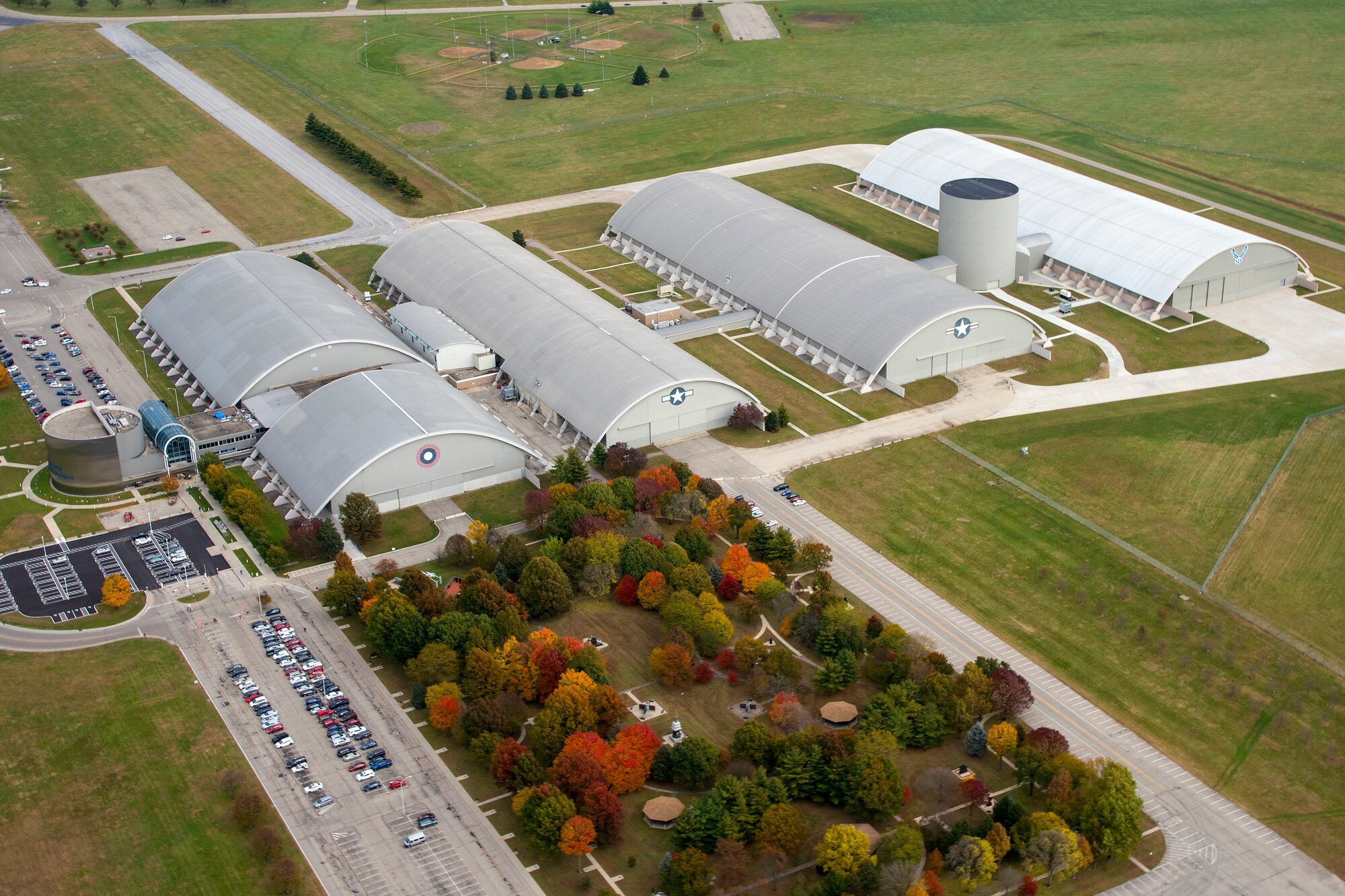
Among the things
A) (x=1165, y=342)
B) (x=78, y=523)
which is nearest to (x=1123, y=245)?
(x=1165, y=342)

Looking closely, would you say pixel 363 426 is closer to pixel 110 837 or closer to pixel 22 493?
pixel 22 493

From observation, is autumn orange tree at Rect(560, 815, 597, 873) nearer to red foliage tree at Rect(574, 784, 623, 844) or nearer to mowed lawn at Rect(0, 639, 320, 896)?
red foliage tree at Rect(574, 784, 623, 844)

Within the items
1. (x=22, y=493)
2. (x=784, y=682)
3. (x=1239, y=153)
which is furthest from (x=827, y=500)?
(x=1239, y=153)

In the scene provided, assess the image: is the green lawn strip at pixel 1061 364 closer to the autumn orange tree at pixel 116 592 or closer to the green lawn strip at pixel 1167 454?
the green lawn strip at pixel 1167 454

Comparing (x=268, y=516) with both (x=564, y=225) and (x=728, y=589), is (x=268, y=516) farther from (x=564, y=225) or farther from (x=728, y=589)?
(x=564, y=225)

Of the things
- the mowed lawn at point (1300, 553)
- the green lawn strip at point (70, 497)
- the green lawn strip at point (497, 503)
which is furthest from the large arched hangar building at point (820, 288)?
the green lawn strip at point (70, 497)

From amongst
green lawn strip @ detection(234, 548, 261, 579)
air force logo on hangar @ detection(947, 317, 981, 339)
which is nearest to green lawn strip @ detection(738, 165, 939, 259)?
air force logo on hangar @ detection(947, 317, 981, 339)
